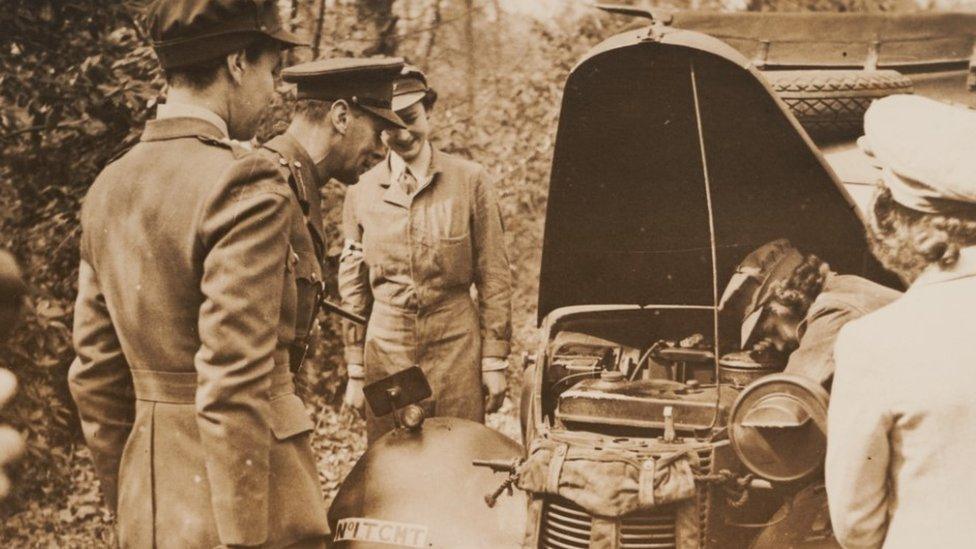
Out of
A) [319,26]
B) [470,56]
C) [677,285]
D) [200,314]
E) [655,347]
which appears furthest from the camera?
[470,56]

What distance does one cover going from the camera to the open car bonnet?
3697 mm

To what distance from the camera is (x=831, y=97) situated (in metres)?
5.34

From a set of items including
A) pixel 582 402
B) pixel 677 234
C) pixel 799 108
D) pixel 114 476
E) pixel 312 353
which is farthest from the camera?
pixel 312 353

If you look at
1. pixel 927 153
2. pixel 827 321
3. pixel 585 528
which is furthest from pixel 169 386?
pixel 827 321

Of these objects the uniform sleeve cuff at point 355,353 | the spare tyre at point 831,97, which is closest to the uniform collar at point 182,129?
the uniform sleeve cuff at point 355,353

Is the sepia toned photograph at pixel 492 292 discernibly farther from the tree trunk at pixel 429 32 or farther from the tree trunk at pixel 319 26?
the tree trunk at pixel 429 32

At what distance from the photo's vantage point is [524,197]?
35.7 ft

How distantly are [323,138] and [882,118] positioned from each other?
1.77 metres

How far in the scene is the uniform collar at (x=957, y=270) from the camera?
7.22 feet

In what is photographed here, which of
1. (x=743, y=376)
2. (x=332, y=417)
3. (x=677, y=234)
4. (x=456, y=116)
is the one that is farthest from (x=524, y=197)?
(x=743, y=376)

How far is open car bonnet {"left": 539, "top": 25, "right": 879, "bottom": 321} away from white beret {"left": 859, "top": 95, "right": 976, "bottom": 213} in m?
1.24

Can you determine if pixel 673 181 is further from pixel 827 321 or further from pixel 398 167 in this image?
pixel 398 167

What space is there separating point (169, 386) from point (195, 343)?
14cm

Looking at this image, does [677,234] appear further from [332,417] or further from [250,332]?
[332,417]
